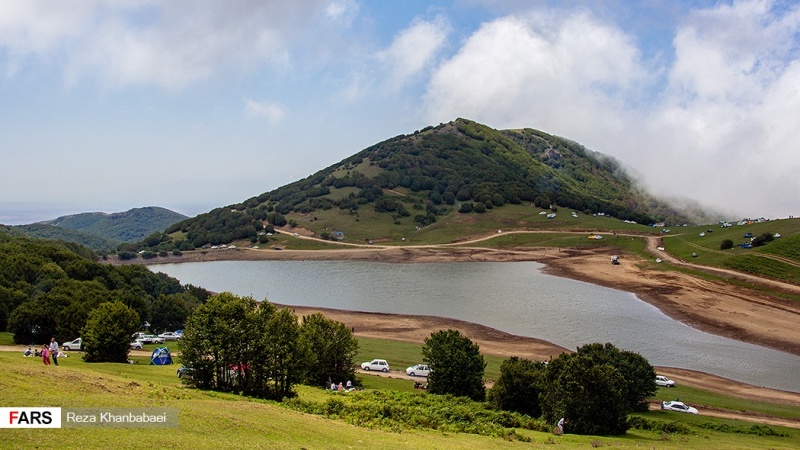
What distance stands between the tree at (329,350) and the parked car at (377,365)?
696cm

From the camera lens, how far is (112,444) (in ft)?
45.8

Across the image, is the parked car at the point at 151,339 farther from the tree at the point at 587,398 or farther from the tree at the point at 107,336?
the tree at the point at 587,398

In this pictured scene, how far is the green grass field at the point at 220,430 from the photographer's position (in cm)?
1490

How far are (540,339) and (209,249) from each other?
145 metres

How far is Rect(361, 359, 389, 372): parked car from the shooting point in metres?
49.6

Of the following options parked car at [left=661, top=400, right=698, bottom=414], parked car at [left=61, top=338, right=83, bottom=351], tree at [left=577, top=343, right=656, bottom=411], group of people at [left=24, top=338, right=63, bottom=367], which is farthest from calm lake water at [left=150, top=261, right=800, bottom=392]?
group of people at [left=24, top=338, right=63, bottom=367]

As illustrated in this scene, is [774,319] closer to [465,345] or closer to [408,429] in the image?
[465,345]

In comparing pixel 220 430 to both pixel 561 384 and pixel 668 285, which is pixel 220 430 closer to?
pixel 561 384

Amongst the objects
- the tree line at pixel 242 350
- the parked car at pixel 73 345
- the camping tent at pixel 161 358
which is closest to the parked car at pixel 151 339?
the parked car at pixel 73 345

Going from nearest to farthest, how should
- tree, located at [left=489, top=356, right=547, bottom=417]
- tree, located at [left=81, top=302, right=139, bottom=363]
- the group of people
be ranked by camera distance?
the group of people < tree, located at [left=489, top=356, right=547, bottom=417] < tree, located at [left=81, top=302, right=139, bottom=363]

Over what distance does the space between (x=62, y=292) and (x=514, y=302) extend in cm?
6286

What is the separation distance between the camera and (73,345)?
4581cm

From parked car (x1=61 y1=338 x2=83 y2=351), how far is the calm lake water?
64.9 ft

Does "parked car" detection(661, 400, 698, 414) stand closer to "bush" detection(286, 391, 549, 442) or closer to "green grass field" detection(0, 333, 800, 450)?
"green grass field" detection(0, 333, 800, 450)
